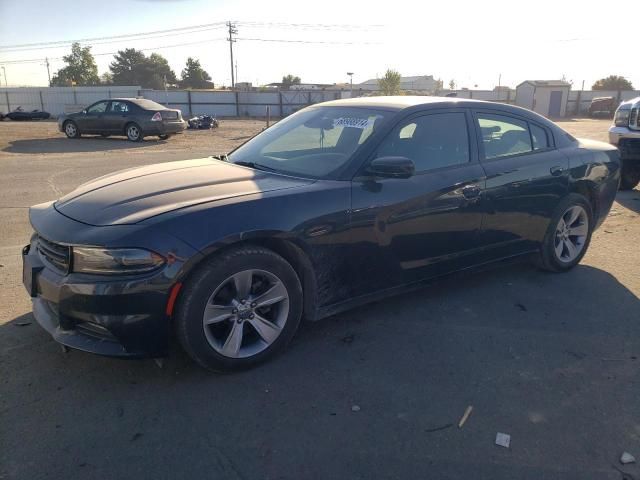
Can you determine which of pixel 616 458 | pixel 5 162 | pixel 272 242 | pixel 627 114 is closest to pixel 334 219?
pixel 272 242

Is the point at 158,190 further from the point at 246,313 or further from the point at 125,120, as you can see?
the point at 125,120

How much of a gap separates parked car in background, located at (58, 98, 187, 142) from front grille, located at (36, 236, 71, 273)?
16395 millimetres

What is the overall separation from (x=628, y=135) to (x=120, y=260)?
27.2ft

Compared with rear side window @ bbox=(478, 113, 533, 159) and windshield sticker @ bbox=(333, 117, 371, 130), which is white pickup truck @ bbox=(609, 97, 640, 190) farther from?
windshield sticker @ bbox=(333, 117, 371, 130)

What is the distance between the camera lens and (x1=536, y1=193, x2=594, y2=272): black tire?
15.3ft

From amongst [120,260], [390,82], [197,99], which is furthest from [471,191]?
[197,99]

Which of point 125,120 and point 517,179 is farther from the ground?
point 517,179

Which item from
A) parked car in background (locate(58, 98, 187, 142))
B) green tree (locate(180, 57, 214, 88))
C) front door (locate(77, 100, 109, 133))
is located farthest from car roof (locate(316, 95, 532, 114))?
green tree (locate(180, 57, 214, 88))

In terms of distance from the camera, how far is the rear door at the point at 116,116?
18.5 meters

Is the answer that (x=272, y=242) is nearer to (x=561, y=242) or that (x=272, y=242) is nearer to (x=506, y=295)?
(x=506, y=295)

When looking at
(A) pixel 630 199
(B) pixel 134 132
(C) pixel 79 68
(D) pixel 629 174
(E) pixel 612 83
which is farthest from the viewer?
(C) pixel 79 68

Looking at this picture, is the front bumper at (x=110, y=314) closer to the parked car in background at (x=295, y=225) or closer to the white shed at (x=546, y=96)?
the parked car in background at (x=295, y=225)

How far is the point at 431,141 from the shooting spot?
389 cm

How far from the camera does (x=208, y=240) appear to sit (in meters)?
2.80
